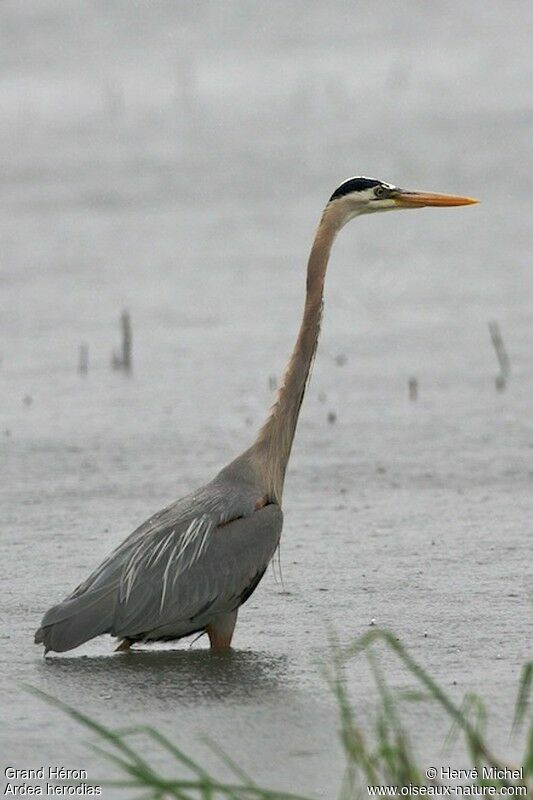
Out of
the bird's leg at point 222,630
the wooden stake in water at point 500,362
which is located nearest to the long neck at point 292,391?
the bird's leg at point 222,630

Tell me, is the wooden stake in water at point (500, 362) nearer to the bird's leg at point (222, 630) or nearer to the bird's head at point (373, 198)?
the bird's head at point (373, 198)

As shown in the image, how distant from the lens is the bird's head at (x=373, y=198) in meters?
7.15

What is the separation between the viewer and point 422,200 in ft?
24.1

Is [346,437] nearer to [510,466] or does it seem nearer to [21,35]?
[510,466]

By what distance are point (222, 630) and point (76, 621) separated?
552 mm

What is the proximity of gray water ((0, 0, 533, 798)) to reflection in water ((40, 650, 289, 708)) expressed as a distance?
17 millimetres

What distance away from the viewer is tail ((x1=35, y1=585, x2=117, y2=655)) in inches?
227

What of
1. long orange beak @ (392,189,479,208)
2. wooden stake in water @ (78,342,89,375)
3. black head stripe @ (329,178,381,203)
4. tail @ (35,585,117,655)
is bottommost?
tail @ (35,585,117,655)

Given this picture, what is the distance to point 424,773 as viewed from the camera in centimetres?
455

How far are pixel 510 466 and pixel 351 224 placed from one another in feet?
26.4

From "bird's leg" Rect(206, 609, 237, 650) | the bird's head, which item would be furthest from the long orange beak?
"bird's leg" Rect(206, 609, 237, 650)

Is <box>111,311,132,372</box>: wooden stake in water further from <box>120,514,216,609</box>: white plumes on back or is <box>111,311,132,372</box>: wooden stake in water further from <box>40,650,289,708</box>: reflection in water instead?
<box>40,650,289,708</box>: reflection in water

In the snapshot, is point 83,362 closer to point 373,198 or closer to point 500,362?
point 500,362

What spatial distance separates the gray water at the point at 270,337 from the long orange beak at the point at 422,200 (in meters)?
1.45
